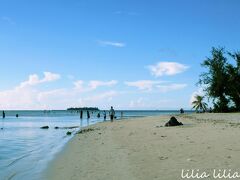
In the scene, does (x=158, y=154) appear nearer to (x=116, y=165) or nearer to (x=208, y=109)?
(x=116, y=165)

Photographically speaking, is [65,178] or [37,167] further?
[37,167]

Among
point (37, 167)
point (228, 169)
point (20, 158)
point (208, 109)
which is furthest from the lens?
point (208, 109)

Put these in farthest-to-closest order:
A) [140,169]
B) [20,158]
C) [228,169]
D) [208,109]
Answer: [208,109] < [20,158] < [140,169] < [228,169]

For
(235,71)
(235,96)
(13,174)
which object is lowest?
(13,174)

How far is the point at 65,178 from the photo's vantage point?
11523 mm

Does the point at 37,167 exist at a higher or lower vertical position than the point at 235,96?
lower

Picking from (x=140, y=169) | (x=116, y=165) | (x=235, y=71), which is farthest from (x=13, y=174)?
(x=235, y=71)

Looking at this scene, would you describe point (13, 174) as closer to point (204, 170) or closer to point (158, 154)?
point (158, 154)

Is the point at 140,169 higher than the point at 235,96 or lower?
lower

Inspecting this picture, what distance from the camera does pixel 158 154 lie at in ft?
45.5

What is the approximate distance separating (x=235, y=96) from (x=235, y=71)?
4.65 m

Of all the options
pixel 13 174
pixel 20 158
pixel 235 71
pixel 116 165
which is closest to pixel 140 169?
pixel 116 165

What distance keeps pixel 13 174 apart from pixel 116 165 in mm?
3880

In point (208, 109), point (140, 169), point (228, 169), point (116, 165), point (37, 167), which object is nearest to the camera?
point (228, 169)
